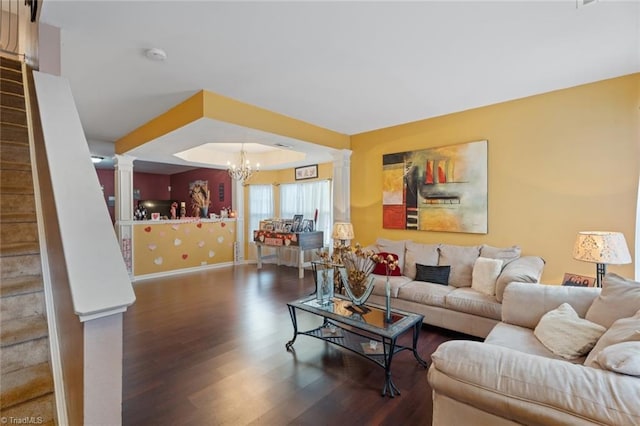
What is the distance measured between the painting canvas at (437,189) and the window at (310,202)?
77.3 inches

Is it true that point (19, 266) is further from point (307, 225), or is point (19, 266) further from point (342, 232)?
point (307, 225)

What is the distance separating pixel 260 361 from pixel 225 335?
28.4 inches

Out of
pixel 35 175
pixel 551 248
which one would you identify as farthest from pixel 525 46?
pixel 35 175

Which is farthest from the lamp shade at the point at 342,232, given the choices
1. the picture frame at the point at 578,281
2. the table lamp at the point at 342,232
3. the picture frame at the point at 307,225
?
the picture frame at the point at 578,281

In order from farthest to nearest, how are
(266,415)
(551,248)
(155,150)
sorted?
(155,150), (551,248), (266,415)

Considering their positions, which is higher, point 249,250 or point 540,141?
point 540,141

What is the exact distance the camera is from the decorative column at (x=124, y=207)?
541 centimetres

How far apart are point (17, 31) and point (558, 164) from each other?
20.2 ft

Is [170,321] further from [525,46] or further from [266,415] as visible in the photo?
[525,46]

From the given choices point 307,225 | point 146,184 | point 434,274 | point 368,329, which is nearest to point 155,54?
point 368,329

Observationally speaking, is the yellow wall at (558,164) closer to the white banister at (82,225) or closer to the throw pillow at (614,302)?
the throw pillow at (614,302)

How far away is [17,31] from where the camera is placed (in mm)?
3176

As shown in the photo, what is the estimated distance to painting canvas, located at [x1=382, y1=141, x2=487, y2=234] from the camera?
12.2 ft

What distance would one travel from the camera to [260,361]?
99.3 inches
